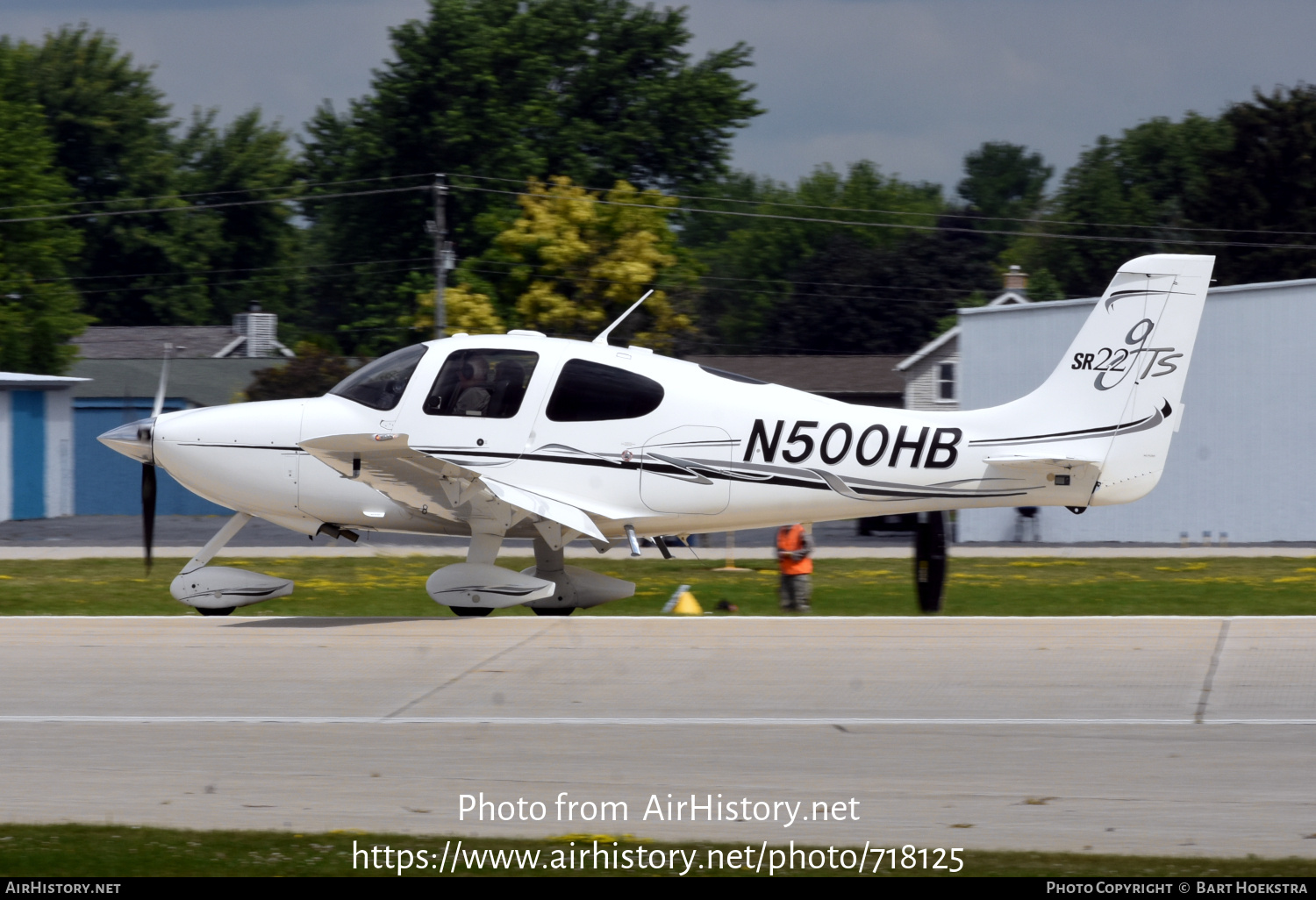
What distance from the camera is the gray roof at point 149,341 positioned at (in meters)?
53.5

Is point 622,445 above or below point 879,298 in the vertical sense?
below

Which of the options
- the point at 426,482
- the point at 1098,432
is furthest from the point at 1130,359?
the point at 426,482

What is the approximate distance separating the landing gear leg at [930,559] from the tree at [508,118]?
40863mm

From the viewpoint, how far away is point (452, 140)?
181 ft

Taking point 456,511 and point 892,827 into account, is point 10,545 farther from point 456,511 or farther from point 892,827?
point 892,827

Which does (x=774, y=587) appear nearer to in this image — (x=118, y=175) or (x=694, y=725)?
(x=694, y=725)

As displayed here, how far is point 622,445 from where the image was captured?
12969mm

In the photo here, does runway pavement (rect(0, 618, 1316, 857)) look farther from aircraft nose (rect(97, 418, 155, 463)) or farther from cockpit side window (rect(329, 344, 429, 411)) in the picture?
cockpit side window (rect(329, 344, 429, 411))

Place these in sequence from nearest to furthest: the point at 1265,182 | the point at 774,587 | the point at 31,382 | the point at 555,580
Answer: the point at 555,580, the point at 774,587, the point at 31,382, the point at 1265,182

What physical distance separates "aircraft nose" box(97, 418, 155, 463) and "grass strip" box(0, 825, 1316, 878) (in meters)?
7.36

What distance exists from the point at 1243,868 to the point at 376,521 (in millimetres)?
9056

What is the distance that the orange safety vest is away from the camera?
578 inches

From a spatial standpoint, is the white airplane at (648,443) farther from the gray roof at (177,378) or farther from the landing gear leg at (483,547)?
the gray roof at (177,378)

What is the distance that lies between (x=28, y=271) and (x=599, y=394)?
35.1 m
